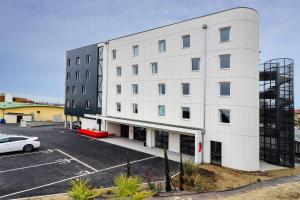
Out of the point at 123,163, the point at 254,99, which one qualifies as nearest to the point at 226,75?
the point at 254,99

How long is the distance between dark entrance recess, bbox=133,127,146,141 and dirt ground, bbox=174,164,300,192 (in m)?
12.3

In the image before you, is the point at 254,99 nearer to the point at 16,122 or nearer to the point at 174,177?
the point at 174,177

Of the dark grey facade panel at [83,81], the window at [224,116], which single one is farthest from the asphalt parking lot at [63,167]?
the dark grey facade panel at [83,81]

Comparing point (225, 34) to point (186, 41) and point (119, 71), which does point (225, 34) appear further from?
point (119, 71)

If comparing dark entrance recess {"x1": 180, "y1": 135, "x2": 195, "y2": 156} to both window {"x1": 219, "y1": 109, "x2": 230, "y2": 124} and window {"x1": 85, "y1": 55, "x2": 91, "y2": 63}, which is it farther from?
window {"x1": 85, "y1": 55, "x2": 91, "y2": 63}

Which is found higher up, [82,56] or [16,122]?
[82,56]

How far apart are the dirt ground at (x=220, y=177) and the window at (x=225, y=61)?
949 centimetres

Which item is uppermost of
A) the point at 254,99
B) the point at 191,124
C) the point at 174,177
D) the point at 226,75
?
the point at 226,75

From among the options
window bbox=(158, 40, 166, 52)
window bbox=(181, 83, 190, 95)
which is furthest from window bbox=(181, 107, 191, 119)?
window bbox=(158, 40, 166, 52)

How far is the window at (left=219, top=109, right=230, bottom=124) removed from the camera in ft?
82.5

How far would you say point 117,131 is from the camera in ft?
131

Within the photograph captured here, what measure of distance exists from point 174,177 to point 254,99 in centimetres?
1061

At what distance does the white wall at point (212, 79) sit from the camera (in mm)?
24344

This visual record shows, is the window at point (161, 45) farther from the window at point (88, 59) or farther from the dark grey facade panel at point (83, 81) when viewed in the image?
the window at point (88, 59)
